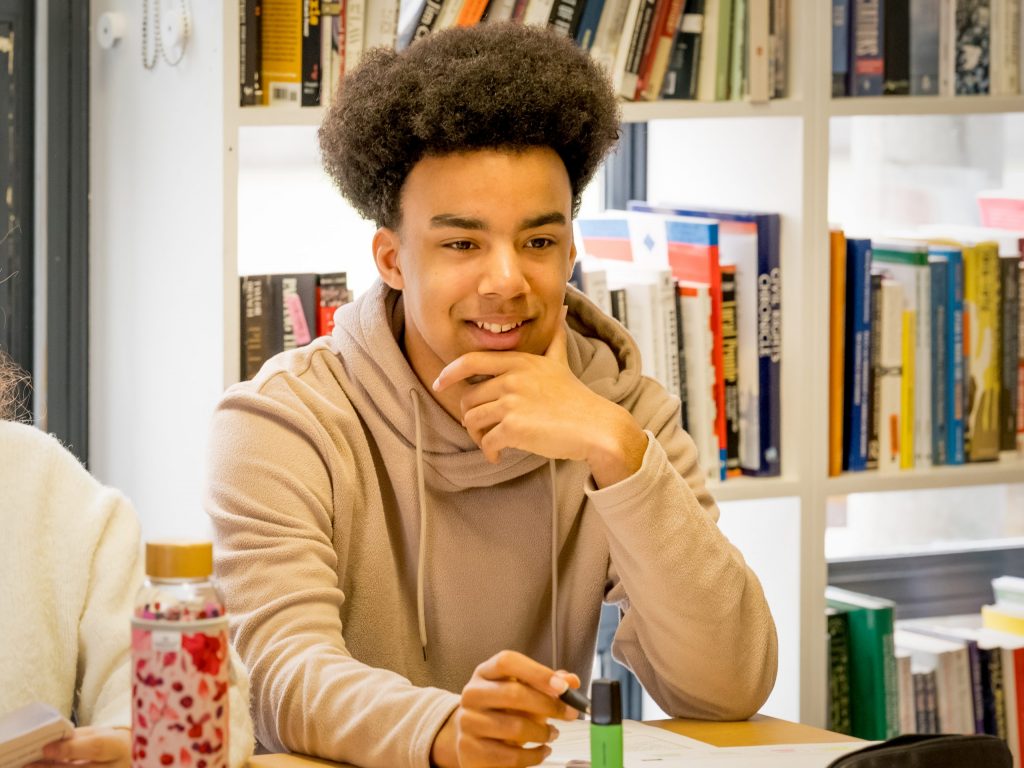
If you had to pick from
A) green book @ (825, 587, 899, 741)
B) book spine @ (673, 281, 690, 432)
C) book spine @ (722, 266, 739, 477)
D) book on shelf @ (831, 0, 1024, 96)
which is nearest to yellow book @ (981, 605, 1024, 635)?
green book @ (825, 587, 899, 741)

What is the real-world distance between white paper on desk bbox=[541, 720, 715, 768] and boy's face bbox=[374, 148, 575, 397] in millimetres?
424

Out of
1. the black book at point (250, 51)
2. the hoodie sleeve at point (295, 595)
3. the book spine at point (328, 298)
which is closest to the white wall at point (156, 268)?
the black book at point (250, 51)

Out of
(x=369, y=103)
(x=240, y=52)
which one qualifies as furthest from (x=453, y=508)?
(x=240, y=52)

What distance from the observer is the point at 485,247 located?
1585mm

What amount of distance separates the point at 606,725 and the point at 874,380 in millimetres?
1397

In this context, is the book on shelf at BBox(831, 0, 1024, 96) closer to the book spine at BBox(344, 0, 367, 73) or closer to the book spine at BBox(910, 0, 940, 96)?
the book spine at BBox(910, 0, 940, 96)

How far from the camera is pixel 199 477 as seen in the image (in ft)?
6.69

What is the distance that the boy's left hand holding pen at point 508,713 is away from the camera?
1.21m

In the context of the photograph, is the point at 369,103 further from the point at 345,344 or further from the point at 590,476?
the point at 590,476

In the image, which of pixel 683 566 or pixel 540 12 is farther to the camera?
pixel 540 12

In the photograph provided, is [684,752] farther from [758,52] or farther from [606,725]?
[758,52]

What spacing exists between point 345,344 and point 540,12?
652 mm

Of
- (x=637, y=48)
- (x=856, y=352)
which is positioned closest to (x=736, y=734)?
(x=856, y=352)

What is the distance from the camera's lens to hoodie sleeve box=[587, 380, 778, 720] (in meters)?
1.51
